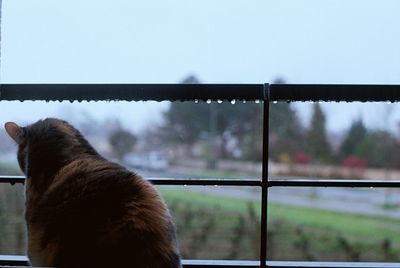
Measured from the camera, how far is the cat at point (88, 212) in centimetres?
107

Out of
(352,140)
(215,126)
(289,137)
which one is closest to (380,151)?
(352,140)

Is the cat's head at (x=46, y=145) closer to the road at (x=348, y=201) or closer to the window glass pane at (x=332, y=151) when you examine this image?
the window glass pane at (x=332, y=151)

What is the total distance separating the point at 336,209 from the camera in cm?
1017

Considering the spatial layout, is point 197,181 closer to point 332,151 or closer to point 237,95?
point 237,95

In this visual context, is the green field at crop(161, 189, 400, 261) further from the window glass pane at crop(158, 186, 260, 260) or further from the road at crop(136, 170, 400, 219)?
the road at crop(136, 170, 400, 219)

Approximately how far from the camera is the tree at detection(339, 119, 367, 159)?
755 centimetres

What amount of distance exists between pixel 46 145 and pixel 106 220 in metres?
0.41

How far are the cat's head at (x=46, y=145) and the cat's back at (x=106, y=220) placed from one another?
0.10 meters

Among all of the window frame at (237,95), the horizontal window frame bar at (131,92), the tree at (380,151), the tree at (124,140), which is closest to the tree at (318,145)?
the tree at (380,151)

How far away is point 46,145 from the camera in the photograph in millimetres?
1383

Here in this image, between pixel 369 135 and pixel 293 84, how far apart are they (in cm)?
712

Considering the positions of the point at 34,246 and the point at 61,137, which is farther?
the point at 61,137
